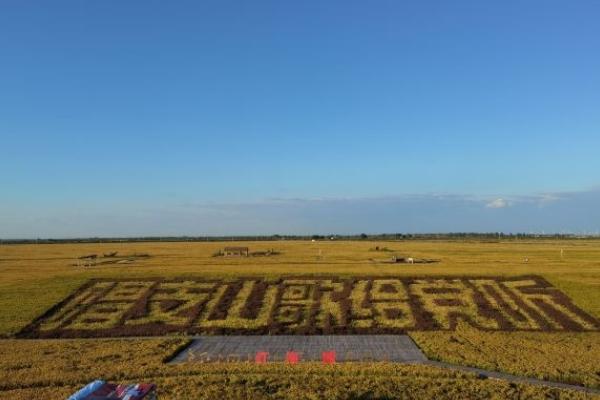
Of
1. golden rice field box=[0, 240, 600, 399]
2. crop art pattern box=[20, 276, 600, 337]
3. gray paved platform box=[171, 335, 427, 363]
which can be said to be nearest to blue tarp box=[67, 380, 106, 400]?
golden rice field box=[0, 240, 600, 399]

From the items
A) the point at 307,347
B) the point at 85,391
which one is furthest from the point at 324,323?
the point at 85,391

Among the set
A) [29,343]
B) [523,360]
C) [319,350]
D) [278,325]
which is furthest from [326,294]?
[29,343]

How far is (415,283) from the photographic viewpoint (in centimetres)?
4791

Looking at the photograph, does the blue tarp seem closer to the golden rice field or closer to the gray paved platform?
the golden rice field

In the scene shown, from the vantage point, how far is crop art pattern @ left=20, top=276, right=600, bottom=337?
37125mm

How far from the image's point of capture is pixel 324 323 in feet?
125

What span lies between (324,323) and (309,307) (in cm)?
385

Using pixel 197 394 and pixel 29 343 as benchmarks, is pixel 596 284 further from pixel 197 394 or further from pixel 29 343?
pixel 29 343

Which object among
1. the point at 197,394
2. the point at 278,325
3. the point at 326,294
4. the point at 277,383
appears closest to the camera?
the point at 197,394

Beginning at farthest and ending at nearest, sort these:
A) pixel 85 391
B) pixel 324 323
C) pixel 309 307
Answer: pixel 309 307, pixel 324 323, pixel 85 391

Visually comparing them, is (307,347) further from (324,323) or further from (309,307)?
(309,307)

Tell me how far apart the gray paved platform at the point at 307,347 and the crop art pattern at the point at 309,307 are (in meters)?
1.69

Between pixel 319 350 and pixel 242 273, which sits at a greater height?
pixel 242 273

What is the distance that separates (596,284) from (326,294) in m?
24.7
